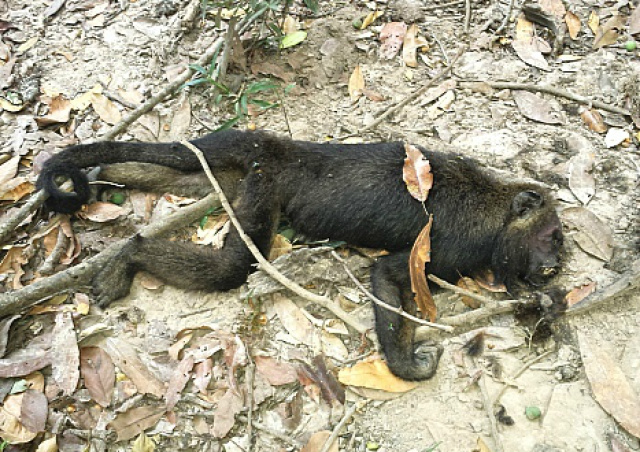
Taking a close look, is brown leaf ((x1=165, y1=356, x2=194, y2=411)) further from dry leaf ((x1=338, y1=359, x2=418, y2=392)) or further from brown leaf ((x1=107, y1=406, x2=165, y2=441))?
dry leaf ((x1=338, y1=359, x2=418, y2=392))

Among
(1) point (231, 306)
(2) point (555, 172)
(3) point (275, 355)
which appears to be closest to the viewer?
(3) point (275, 355)

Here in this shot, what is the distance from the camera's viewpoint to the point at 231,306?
430 centimetres

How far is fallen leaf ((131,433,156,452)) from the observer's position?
350 cm

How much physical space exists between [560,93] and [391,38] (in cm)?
180

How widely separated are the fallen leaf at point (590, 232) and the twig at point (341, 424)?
219 centimetres

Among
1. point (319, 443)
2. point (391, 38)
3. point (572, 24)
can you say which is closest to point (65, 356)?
point (319, 443)

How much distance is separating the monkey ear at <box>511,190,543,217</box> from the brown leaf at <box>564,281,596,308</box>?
0.68 meters

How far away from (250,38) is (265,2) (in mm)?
693

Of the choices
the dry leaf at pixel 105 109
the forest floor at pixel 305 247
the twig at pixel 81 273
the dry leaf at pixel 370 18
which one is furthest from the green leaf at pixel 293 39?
the twig at pixel 81 273

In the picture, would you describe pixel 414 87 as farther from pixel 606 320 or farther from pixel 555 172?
pixel 606 320

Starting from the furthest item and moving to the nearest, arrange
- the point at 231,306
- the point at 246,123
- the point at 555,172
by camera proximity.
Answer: the point at 246,123, the point at 555,172, the point at 231,306

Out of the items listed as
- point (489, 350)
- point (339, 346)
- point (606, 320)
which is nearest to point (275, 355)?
point (339, 346)

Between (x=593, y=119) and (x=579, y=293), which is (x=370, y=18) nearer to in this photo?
(x=593, y=119)

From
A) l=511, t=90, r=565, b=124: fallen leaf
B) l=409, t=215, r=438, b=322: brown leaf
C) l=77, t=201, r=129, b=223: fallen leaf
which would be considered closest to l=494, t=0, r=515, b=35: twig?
l=511, t=90, r=565, b=124: fallen leaf
